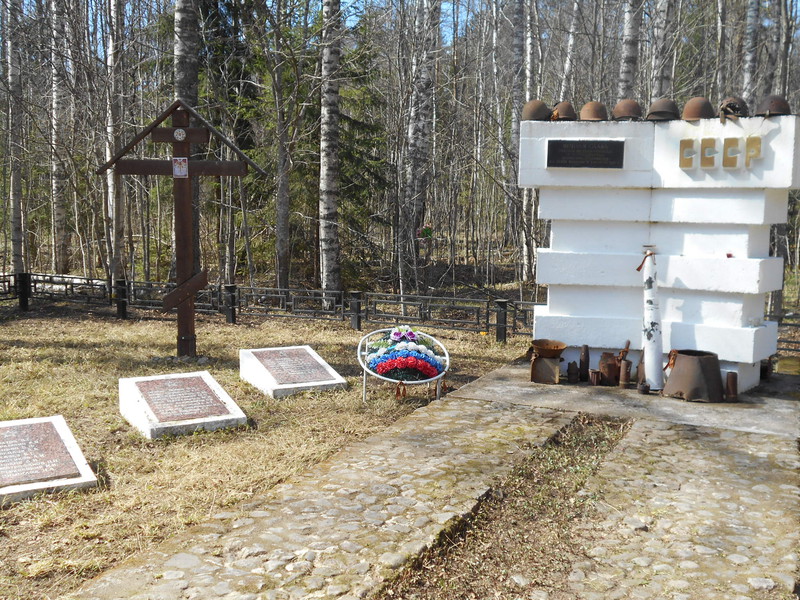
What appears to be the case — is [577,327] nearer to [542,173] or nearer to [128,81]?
[542,173]

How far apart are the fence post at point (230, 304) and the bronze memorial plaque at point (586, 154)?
6553 millimetres

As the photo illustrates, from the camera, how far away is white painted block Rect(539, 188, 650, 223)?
27.7 ft

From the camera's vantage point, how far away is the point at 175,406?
700cm

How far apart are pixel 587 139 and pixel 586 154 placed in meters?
0.17

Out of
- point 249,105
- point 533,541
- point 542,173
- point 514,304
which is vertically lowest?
point 533,541

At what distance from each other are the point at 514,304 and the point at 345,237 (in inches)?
290

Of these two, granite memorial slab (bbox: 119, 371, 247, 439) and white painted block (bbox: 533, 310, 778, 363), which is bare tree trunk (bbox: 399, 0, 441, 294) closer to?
white painted block (bbox: 533, 310, 778, 363)

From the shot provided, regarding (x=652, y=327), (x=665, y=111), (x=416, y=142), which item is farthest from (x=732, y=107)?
(x=416, y=142)

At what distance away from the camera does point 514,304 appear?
11.9m

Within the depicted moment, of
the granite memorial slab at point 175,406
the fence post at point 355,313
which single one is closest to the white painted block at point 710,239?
the granite memorial slab at point 175,406

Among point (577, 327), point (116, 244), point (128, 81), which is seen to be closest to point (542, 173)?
point (577, 327)

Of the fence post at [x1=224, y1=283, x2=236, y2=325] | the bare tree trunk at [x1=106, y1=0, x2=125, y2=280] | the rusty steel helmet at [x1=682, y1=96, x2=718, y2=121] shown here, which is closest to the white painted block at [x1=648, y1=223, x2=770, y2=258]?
the rusty steel helmet at [x1=682, y1=96, x2=718, y2=121]

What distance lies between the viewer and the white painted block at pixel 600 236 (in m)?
8.54

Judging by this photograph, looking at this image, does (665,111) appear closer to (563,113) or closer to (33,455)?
(563,113)
